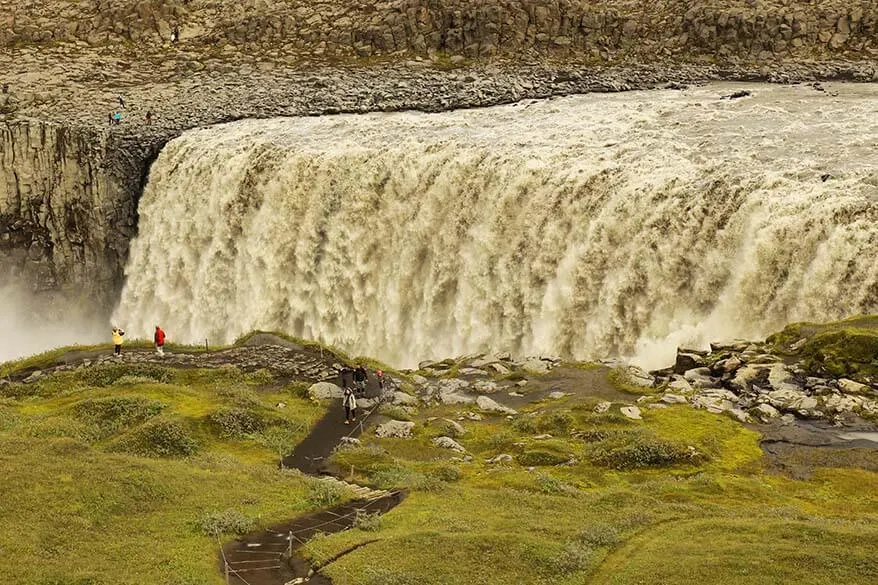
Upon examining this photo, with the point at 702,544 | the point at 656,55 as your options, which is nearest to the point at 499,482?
the point at 702,544

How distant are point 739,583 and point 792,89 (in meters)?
53.7

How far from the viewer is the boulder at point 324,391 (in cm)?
3406

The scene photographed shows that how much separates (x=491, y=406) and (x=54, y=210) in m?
46.8

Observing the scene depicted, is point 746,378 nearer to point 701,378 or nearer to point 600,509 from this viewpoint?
point 701,378

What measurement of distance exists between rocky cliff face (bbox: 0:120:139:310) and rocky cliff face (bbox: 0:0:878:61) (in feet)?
78.8

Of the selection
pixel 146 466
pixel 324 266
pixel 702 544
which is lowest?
pixel 324 266

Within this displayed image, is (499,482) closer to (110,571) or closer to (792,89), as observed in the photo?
(110,571)

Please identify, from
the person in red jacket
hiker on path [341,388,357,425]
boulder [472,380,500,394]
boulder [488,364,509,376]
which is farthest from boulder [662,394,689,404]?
the person in red jacket

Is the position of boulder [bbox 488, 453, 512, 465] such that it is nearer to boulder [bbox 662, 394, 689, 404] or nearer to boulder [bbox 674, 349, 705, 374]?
boulder [bbox 662, 394, 689, 404]

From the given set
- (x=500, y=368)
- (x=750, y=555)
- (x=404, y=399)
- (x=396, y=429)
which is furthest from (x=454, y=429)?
(x=750, y=555)

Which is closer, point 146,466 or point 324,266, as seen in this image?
point 146,466

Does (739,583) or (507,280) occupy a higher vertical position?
(739,583)

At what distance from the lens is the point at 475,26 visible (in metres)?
83.2

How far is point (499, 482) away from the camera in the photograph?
25219 millimetres
